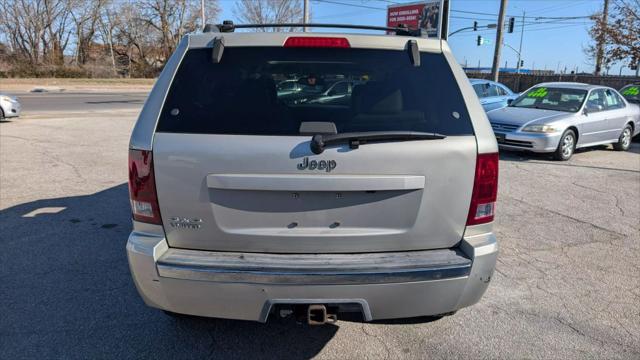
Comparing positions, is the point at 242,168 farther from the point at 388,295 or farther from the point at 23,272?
the point at 23,272

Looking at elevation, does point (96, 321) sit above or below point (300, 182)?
below

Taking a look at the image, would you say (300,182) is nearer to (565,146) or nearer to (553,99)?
(565,146)

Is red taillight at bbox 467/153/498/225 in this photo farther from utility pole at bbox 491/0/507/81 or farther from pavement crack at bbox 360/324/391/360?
utility pole at bbox 491/0/507/81

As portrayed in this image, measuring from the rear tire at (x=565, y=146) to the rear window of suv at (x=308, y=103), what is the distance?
8.22m

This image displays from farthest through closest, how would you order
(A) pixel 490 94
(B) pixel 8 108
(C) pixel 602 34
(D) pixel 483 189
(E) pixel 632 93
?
1. (C) pixel 602 34
2. (A) pixel 490 94
3. (E) pixel 632 93
4. (B) pixel 8 108
5. (D) pixel 483 189

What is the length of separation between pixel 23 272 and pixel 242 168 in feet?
9.23

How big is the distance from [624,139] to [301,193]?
39.4 ft

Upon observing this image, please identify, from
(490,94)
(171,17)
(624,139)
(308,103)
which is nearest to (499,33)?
(490,94)

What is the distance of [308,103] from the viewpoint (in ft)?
9.66

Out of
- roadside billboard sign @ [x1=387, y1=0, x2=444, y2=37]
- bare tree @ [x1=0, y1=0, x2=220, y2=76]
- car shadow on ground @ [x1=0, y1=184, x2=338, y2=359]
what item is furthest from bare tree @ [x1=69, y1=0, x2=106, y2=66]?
car shadow on ground @ [x1=0, y1=184, x2=338, y2=359]

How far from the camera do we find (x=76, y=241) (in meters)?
4.73

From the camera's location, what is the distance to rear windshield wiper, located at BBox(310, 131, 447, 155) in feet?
7.92

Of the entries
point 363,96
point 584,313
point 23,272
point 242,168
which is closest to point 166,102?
point 242,168

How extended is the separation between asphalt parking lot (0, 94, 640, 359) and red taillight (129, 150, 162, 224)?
101 cm
